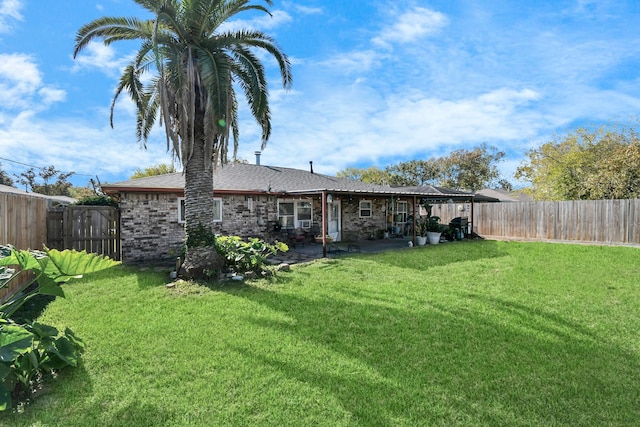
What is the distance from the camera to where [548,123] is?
23062mm

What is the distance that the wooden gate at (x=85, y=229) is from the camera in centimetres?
1033

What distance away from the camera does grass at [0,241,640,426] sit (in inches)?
118

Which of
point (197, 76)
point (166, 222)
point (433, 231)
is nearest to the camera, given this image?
point (197, 76)

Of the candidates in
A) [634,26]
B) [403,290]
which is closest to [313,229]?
[403,290]

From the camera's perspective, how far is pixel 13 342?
2.81 meters

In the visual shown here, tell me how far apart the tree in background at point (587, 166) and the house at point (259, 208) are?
8.26 m

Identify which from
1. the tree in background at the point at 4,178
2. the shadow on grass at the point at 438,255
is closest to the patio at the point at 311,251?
the shadow on grass at the point at 438,255

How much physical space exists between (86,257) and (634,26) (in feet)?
58.6

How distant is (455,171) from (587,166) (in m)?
17.0

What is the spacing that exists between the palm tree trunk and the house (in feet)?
6.00

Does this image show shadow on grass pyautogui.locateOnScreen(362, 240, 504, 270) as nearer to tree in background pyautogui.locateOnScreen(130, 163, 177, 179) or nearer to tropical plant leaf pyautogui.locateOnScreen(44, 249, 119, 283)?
tropical plant leaf pyautogui.locateOnScreen(44, 249, 119, 283)

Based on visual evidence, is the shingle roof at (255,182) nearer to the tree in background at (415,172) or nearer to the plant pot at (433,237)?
the plant pot at (433,237)

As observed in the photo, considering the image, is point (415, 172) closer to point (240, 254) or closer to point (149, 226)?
point (149, 226)

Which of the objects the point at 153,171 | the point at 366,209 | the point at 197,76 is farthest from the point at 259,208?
the point at 153,171
